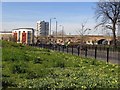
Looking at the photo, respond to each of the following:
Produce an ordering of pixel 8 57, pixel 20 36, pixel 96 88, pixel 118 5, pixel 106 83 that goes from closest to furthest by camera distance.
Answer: pixel 96 88, pixel 106 83, pixel 8 57, pixel 118 5, pixel 20 36

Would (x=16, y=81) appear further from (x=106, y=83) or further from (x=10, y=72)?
(x=106, y=83)

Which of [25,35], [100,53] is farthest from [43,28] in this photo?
[100,53]

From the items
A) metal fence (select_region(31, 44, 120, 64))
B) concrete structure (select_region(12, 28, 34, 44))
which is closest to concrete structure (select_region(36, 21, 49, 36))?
concrete structure (select_region(12, 28, 34, 44))

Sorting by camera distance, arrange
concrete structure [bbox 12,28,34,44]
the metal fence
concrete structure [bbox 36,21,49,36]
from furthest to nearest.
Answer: concrete structure [bbox 36,21,49,36] < concrete structure [bbox 12,28,34,44] < the metal fence

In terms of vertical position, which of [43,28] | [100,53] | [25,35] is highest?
[43,28]

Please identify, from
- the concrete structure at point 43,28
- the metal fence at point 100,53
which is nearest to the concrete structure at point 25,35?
the metal fence at point 100,53

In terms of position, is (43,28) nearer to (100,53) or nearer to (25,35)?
(25,35)

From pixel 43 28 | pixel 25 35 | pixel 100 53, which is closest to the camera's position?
pixel 100 53

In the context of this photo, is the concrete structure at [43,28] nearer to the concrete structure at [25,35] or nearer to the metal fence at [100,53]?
the concrete structure at [25,35]

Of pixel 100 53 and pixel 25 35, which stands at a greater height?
pixel 25 35

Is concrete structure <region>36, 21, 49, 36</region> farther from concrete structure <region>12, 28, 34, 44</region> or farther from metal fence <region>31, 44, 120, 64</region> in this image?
metal fence <region>31, 44, 120, 64</region>

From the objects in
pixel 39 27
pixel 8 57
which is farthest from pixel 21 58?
pixel 39 27

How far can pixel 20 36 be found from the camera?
263 ft

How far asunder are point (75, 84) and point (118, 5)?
6682 centimetres
